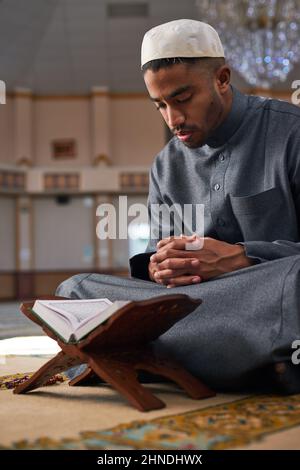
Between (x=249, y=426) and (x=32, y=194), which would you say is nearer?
(x=249, y=426)

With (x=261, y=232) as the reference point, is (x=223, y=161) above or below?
above

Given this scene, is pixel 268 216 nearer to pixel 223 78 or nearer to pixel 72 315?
pixel 223 78

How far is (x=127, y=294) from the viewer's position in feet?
7.38

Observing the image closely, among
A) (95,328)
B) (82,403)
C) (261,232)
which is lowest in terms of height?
(82,403)

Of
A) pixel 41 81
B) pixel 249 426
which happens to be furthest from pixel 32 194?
pixel 249 426

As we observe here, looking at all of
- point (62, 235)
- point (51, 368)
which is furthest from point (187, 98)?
point (62, 235)

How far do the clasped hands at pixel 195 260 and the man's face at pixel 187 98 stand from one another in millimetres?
388

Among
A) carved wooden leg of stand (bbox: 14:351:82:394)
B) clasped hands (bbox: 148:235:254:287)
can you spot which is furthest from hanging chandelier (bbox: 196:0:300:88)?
carved wooden leg of stand (bbox: 14:351:82:394)

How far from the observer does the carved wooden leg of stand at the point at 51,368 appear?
2033mm

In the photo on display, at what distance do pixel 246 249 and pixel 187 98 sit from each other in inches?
21.0

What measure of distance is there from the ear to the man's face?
2cm

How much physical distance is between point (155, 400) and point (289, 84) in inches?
447
